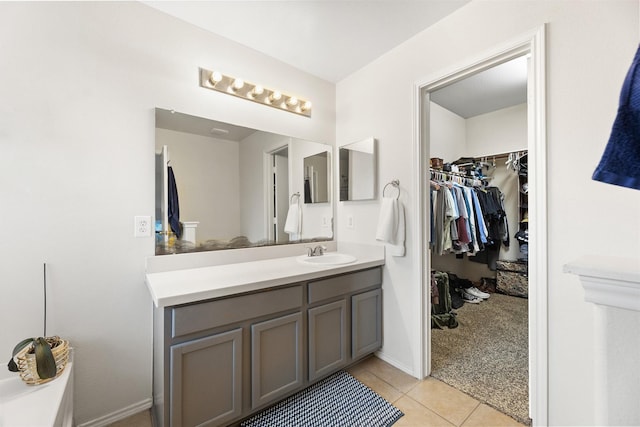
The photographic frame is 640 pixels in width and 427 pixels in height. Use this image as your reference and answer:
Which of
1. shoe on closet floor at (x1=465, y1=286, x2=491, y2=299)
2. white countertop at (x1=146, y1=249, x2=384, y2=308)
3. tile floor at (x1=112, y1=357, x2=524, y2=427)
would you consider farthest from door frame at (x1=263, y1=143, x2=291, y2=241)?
shoe on closet floor at (x1=465, y1=286, x2=491, y2=299)

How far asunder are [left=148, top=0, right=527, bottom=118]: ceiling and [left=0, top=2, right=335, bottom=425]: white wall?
0.77 feet

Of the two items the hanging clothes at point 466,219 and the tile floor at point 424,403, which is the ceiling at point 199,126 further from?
the hanging clothes at point 466,219

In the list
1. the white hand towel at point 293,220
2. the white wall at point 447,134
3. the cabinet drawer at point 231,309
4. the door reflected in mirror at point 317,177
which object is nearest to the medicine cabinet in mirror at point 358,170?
the door reflected in mirror at point 317,177

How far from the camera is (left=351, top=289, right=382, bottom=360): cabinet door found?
6.37 ft

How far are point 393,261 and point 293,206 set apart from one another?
0.93 metres

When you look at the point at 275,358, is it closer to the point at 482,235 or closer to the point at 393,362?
the point at 393,362

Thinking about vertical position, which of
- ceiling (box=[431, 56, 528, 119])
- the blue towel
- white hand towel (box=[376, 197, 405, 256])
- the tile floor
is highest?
ceiling (box=[431, 56, 528, 119])

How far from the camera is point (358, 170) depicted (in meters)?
2.29

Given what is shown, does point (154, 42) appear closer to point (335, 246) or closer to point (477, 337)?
point (335, 246)

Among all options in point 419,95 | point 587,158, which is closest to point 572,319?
point 587,158

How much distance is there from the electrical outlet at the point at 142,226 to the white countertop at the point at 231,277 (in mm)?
249

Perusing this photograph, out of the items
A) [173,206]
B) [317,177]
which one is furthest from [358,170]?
[173,206]

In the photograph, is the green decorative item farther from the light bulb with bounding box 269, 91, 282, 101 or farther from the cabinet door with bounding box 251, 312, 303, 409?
the light bulb with bounding box 269, 91, 282, 101

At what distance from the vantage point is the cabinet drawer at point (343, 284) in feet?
5.65
